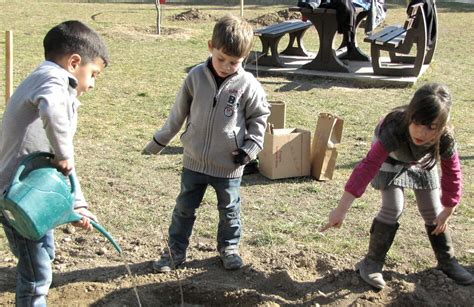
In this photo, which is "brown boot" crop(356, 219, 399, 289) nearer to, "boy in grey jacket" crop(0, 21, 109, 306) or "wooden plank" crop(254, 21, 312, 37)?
"boy in grey jacket" crop(0, 21, 109, 306)

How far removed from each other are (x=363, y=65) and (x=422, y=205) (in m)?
6.75

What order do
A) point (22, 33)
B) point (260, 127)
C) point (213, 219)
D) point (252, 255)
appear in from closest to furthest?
point (260, 127)
point (252, 255)
point (213, 219)
point (22, 33)

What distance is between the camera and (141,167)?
5703 millimetres

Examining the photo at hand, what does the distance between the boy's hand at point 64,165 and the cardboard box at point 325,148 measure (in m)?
3.00

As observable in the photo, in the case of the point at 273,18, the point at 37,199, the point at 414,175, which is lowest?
the point at 273,18

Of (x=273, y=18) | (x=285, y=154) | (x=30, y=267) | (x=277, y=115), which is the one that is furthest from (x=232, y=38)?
(x=273, y=18)

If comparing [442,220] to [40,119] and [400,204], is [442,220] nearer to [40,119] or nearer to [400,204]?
[400,204]

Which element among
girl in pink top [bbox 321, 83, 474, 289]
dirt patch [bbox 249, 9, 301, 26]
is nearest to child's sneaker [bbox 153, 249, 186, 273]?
girl in pink top [bbox 321, 83, 474, 289]

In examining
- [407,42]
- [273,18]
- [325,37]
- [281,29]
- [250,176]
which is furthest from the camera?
[273,18]

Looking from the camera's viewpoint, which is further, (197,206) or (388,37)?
(388,37)

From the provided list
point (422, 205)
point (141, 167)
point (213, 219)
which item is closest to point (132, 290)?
point (213, 219)

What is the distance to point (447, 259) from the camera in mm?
3900

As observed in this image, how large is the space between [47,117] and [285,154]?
300 centimetres

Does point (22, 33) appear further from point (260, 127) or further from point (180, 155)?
point (260, 127)
